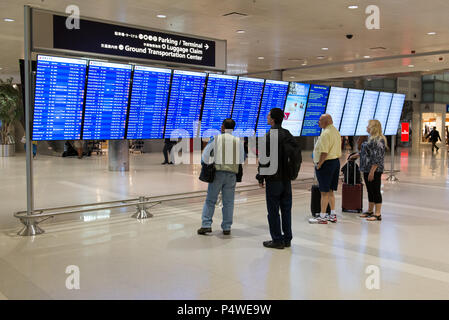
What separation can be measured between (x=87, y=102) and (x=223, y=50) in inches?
108

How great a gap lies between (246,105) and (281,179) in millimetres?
3976

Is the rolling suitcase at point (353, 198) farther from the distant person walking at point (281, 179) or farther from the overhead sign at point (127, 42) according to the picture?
the overhead sign at point (127, 42)

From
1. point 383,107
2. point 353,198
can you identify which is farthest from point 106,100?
point 383,107

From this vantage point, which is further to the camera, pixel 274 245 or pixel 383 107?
pixel 383 107

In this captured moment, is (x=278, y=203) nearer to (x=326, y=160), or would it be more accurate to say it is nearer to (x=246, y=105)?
(x=326, y=160)

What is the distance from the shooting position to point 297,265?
4680 millimetres

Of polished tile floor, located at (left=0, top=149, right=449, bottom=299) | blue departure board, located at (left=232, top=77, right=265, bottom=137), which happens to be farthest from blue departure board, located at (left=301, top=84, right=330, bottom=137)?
polished tile floor, located at (left=0, top=149, right=449, bottom=299)

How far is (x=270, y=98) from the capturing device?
30.5 ft

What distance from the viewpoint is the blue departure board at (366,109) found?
37.4 feet

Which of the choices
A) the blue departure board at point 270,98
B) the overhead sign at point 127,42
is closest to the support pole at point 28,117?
the overhead sign at point 127,42

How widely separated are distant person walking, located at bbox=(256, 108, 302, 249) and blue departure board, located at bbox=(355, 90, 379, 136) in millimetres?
6692

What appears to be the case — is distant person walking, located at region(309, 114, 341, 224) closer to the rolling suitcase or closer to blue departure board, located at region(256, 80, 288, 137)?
the rolling suitcase

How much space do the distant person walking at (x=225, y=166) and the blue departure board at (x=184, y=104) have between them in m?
2.08

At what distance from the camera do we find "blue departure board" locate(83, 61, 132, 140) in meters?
6.76
